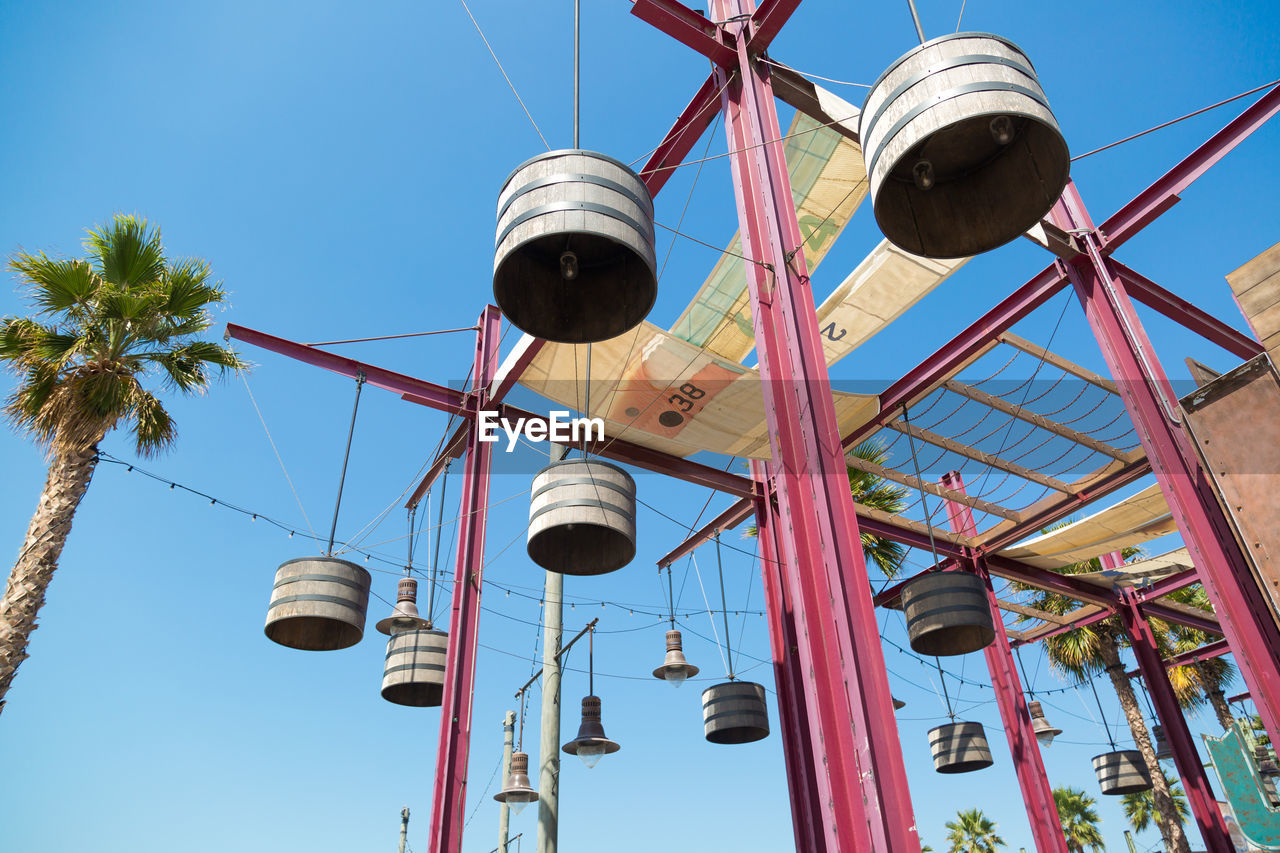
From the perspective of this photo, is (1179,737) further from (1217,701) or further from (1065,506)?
(1217,701)

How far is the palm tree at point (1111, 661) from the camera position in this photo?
1808 centimetres

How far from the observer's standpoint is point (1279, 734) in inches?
248

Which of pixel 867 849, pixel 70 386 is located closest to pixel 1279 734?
pixel 867 849

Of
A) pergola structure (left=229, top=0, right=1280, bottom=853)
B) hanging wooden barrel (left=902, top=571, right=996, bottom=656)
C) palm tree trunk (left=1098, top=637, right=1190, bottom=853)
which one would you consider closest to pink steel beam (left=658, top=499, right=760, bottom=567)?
pergola structure (left=229, top=0, right=1280, bottom=853)

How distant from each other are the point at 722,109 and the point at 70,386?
28.5ft

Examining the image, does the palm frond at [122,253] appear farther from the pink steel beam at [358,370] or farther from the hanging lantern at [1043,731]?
the hanging lantern at [1043,731]

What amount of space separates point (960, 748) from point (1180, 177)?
30.9 feet

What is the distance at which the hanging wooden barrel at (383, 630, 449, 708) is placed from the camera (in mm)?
9344

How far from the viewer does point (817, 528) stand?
4.60 metres

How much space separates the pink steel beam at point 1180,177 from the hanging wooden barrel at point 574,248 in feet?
23.4

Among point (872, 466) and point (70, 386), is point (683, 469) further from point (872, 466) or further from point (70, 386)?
point (70, 386)

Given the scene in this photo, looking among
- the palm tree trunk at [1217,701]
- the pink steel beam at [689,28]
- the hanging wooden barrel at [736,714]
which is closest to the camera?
the pink steel beam at [689,28]

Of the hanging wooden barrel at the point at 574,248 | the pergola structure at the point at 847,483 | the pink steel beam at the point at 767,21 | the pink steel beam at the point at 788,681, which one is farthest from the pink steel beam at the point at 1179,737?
the hanging wooden barrel at the point at 574,248

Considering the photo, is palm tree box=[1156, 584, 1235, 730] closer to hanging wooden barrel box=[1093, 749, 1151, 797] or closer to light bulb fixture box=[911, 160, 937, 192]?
hanging wooden barrel box=[1093, 749, 1151, 797]
